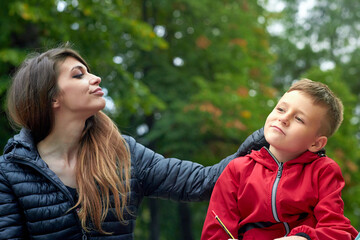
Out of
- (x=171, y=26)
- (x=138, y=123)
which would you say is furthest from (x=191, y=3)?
(x=138, y=123)

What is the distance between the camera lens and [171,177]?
8.29 ft

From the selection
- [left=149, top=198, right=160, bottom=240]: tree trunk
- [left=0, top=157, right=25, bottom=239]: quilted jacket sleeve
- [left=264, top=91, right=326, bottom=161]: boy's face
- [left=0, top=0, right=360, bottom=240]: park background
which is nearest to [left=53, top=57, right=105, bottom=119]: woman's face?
[left=0, top=157, right=25, bottom=239]: quilted jacket sleeve

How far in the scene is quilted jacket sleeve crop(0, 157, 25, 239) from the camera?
221 centimetres

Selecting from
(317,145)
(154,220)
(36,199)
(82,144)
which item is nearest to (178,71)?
(154,220)

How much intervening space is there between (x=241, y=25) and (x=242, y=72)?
1117mm

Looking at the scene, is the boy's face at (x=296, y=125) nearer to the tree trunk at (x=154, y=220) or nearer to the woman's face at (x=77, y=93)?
the woman's face at (x=77, y=93)

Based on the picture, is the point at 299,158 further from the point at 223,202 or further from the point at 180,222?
the point at 180,222

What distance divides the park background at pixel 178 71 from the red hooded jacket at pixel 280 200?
16.6ft

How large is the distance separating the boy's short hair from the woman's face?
100 cm

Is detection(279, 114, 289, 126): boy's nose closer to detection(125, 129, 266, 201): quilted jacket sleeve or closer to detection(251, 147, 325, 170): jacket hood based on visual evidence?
detection(251, 147, 325, 170): jacket hood

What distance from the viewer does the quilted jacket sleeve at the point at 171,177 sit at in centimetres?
246

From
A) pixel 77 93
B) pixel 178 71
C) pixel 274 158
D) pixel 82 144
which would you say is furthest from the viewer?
pixel 178 71

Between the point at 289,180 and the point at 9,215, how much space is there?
1283 millimetres

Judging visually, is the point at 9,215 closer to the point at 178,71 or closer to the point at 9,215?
the point at 9,215
